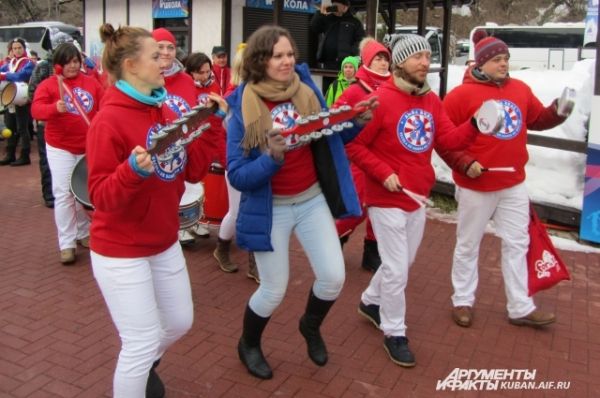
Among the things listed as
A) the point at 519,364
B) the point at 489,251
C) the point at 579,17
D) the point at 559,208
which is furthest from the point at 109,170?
the point at 579,17

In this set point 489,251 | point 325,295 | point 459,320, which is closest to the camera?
point 325,295

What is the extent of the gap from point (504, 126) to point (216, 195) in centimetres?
285

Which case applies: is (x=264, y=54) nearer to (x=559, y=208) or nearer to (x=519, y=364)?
(x=519, y=364)

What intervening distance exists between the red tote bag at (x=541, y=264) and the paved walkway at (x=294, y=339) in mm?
350

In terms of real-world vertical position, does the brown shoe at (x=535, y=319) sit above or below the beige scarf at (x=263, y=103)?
below

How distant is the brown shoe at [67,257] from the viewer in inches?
221

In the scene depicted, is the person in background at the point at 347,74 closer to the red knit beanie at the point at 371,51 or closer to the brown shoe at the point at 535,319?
the red knit beanie at the point at 371,51

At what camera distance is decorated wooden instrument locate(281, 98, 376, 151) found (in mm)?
2980

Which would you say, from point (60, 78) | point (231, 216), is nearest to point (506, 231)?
point (231, 216)

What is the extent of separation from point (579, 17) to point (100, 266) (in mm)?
31614

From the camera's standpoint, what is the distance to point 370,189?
12.6 ft

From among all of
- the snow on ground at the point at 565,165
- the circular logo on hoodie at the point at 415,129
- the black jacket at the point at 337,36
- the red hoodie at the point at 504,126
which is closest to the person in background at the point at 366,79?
the red hoodie at the point at 504,126

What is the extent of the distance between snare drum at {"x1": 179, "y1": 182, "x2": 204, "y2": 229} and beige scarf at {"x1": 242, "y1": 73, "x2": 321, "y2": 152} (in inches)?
73.9

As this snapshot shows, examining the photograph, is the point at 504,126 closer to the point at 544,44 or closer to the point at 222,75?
the point at 222,75
